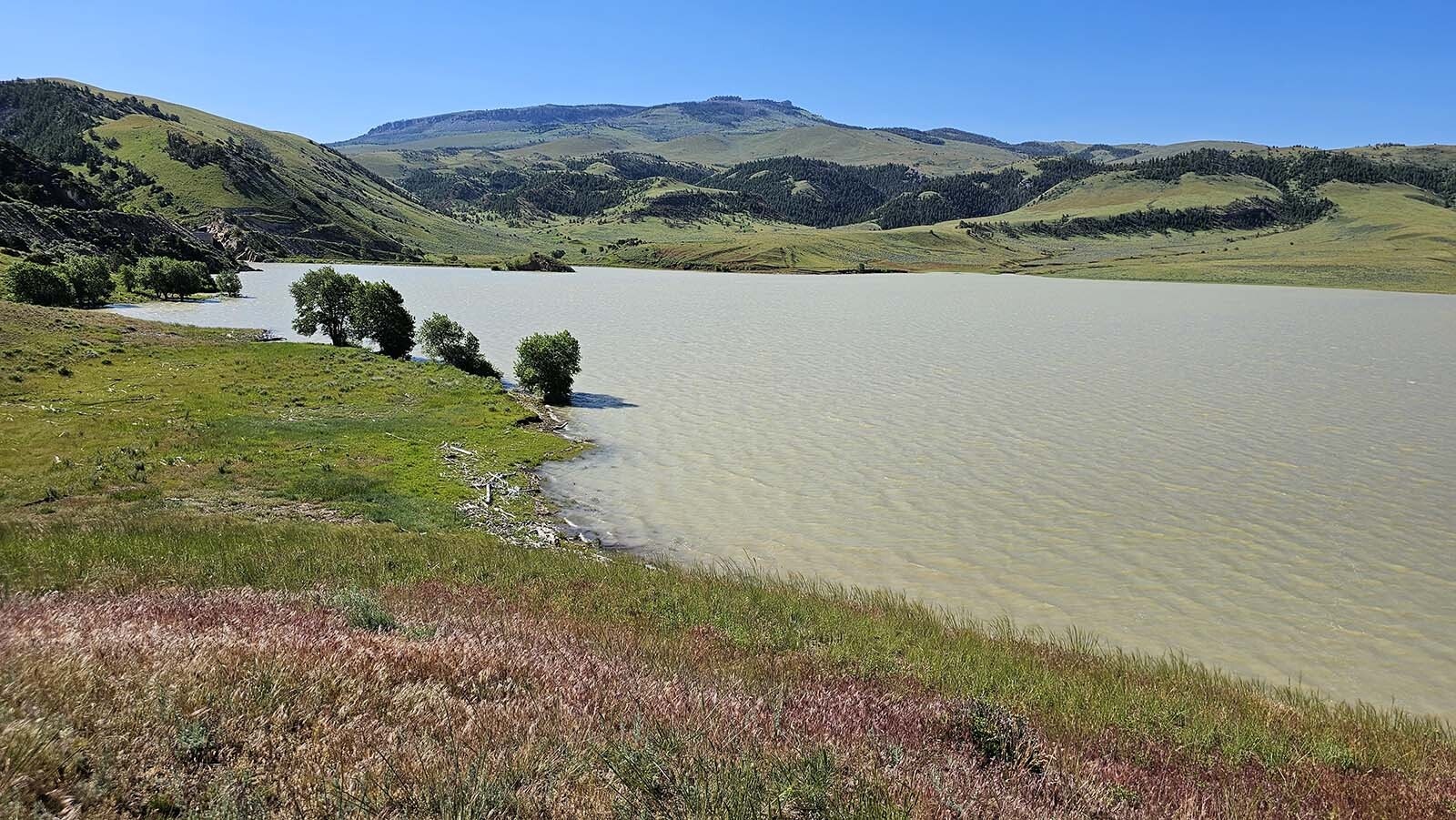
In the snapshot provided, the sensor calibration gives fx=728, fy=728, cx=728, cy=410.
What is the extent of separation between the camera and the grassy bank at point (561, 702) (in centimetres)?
451

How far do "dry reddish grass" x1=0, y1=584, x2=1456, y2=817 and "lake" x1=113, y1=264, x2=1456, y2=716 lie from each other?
12320mm

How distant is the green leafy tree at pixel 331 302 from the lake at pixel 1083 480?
11745 mm

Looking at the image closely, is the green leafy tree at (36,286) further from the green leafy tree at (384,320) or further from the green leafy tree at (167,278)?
the green leafy tree at (384,320)

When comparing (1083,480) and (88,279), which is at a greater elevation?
(88,279)

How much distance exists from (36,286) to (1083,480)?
92.7 metres

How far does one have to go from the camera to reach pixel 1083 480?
97.2 feet

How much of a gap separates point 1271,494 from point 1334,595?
30.3 ft

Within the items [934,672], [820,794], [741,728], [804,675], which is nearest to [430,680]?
[741,728]

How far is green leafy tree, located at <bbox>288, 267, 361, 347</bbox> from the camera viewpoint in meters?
60.3

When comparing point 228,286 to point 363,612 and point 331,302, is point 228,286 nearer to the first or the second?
point 331,302

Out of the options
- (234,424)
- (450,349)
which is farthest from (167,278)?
(234,424)

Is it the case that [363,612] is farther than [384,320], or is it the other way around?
[384,320]

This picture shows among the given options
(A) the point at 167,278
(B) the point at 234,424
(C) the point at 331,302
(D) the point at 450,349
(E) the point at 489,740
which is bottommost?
(B) the point at 234,424

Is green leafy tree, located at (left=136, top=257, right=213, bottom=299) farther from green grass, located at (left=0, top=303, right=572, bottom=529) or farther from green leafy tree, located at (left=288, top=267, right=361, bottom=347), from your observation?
green leafy tree, located at (left=288, top=267, right=361, bottom=347)
